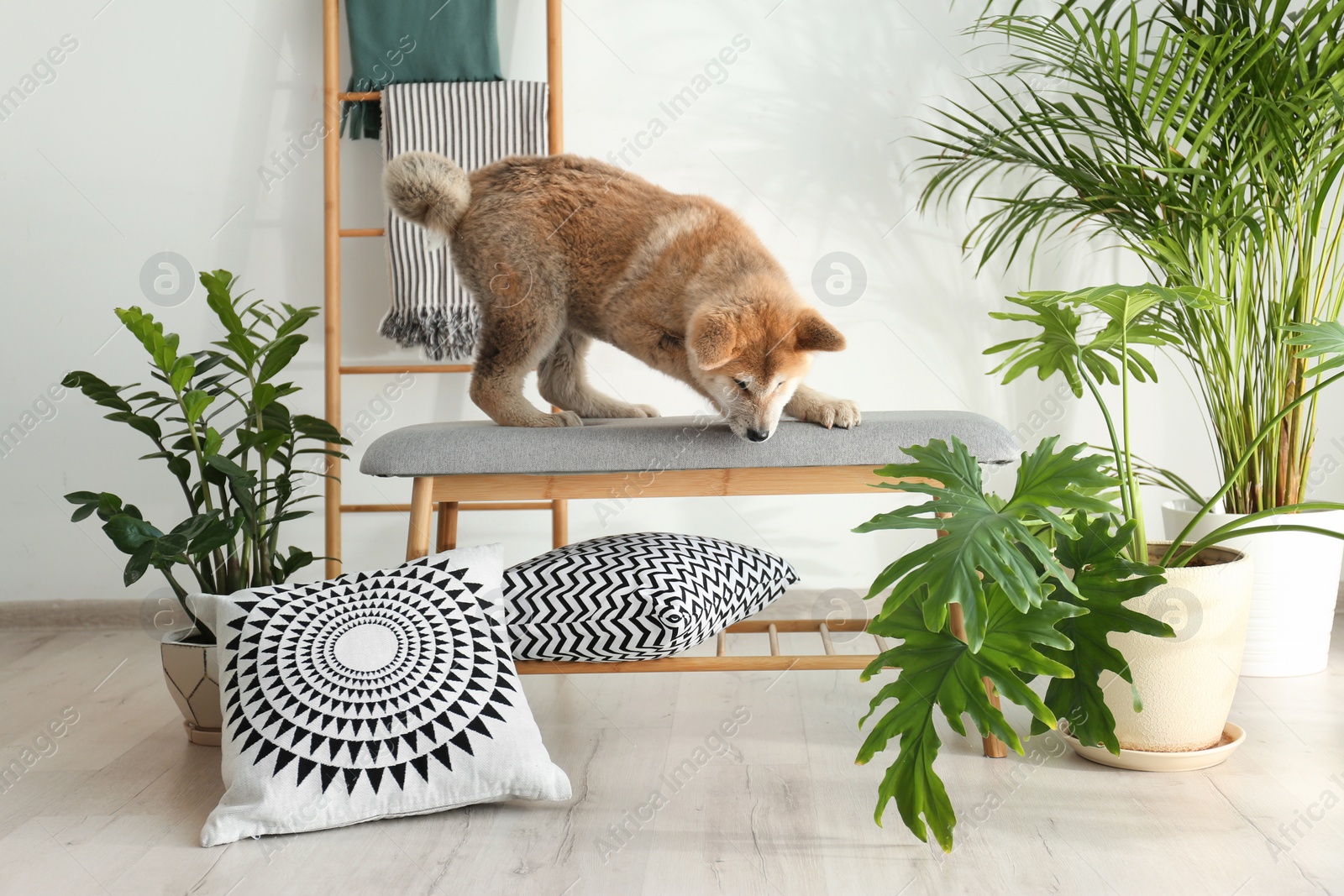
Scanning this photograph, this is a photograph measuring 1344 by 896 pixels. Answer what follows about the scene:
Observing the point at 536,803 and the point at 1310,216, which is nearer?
the point at 536,803

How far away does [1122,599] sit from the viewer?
4.60ft

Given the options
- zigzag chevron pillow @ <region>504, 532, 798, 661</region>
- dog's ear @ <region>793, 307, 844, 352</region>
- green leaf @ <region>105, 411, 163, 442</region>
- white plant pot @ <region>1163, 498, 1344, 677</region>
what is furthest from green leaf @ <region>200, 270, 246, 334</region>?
white plant pot @ <region>1163, 498, 1344, 677</region>

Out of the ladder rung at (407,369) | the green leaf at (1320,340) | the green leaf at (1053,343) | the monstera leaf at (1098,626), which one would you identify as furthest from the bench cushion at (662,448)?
the ladder rung at (407,369)

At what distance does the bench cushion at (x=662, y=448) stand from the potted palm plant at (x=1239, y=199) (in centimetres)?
56

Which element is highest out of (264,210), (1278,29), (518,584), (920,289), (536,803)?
(1278,29)

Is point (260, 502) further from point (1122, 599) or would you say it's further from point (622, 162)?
point (1122, 599)

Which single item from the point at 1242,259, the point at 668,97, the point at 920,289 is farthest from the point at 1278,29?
the point at 668,97

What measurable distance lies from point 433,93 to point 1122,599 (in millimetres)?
1925

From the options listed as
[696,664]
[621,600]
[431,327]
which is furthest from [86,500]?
[696,664]

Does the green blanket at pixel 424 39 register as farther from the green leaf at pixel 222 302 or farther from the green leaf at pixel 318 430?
the green leaf at pixel 318 430

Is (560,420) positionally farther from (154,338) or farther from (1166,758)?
(1166,758)

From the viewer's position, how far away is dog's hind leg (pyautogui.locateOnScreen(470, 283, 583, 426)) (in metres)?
1.73

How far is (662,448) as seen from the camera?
5.18ft

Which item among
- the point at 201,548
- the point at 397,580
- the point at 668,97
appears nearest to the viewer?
Answer: the point at 397,580
